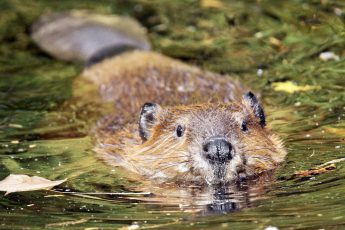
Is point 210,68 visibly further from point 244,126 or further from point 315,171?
point 315,171

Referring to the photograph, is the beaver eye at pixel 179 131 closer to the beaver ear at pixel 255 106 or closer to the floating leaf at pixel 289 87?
the beaver ear at pixel 255 106

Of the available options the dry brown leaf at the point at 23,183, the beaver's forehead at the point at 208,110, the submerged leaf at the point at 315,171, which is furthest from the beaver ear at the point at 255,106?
the dry brown leaf at the point at 23,183

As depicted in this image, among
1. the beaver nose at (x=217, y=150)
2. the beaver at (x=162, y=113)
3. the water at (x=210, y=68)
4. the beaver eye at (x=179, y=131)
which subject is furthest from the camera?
the beaver eye at (x=179, y=131)

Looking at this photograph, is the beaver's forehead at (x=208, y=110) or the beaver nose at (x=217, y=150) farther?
the beaver's forehead at (x=208, y=110)

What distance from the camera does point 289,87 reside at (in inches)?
331

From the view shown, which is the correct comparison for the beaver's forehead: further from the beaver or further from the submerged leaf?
the submerged leaf

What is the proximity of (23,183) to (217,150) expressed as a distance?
1332mm

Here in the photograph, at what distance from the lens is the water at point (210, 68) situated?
212 inches

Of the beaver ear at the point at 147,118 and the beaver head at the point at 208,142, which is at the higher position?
the beaver ear at the point at 147,118

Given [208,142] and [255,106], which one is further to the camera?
[255,106]

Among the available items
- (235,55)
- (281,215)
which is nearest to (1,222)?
(281,215)

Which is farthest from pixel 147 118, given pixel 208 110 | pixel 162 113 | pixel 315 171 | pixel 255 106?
pixel 315 171

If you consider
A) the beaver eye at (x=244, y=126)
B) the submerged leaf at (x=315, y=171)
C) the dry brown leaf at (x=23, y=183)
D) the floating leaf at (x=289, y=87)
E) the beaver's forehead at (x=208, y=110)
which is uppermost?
the floating leaf at (x=289, y=87)

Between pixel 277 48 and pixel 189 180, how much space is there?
391 centimetres
